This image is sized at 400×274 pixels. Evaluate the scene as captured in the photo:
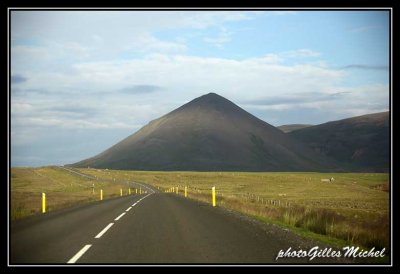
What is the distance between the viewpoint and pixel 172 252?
10602 mm

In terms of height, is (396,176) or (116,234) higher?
(396,176)

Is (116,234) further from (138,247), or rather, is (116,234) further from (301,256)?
(301,256)

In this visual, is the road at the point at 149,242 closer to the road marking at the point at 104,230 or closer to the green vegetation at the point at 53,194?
the road marking at the point at 104,230

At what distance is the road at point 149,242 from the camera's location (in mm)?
9844

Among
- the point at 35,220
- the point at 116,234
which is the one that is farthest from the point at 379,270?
the point at 35,220

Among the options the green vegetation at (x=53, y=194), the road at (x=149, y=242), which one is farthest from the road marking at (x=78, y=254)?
the green vegetation at (x=53, y=194)

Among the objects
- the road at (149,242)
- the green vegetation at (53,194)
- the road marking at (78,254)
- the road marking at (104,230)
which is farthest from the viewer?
the green vegetation at (53,194)

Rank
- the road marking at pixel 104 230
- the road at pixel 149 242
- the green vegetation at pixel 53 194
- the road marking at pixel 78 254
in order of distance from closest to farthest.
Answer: the road marking at pixel 78 254 → the road at pixel 149 242 → the road marking at pixel 104 230 → the green vegetation at pixel 53 194

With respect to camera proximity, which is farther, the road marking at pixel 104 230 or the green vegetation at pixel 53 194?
the green vegetation at pixel 53 194

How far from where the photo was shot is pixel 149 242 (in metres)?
12.2

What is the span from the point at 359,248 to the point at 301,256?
2.11m

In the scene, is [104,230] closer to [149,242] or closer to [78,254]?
[149,242]

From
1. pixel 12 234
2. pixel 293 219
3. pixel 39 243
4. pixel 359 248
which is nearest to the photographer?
pixel 359 248

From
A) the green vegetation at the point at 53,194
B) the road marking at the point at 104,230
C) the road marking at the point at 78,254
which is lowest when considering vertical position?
the green vegetation at the point at 53,194
